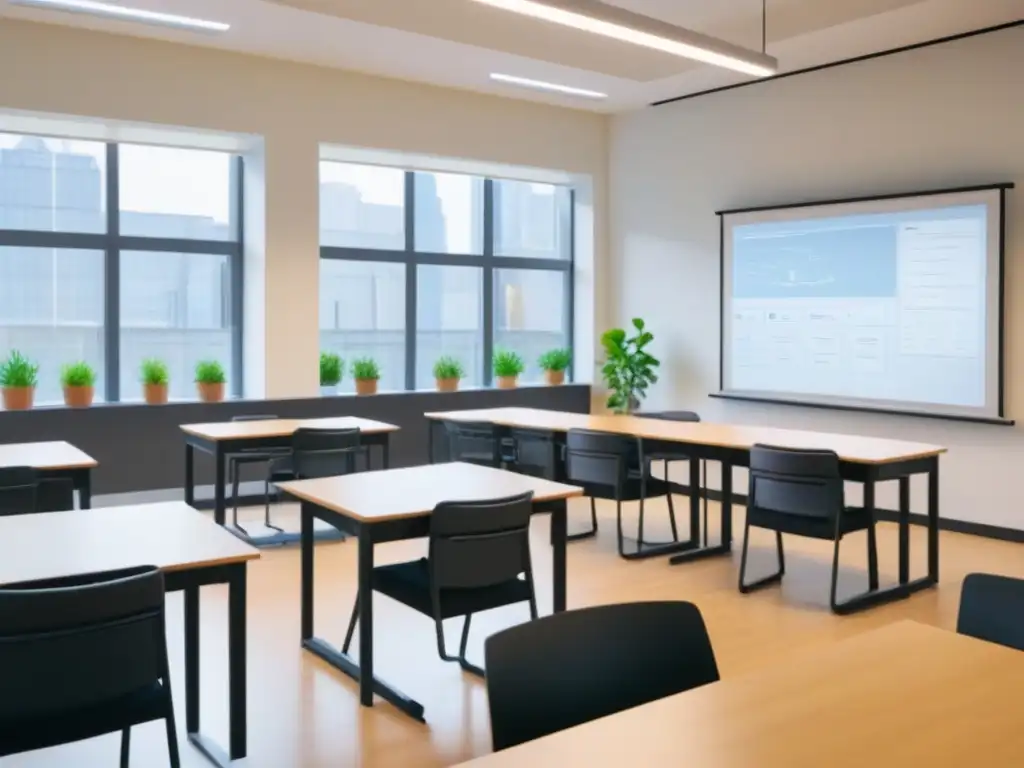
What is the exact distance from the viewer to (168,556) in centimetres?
271

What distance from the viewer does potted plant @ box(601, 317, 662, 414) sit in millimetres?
8156

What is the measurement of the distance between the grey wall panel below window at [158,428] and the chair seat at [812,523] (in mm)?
3561

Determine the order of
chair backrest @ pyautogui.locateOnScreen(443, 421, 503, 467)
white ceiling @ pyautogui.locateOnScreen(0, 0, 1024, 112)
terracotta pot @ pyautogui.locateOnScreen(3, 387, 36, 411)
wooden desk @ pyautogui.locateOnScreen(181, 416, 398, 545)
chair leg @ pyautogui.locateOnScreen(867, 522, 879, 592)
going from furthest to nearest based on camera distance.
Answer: chair backrest @ pyautogui.locateOnScreen(443, 421, 503, 467) < terracotta pot @ pyautogui.locateOnScreen(3, 387, 36, 411) < white ceiling @ pyautogui.locateOnScreen(0, 0, 1024, 112) < wooden desk @ pyautogui.locateOnScreen(181, 416, 398, 545) < chair leg @ pyautogui.locateOnScreen(867, 522, 879, 592)

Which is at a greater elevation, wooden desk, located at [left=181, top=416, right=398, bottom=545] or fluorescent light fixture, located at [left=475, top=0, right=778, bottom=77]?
fluorescent light fixture, located at [left=475, top=0, right=778, bottom=77]

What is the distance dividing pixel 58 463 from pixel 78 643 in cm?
256

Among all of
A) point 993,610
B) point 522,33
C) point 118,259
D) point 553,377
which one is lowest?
point 993,610

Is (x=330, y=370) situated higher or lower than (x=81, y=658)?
higher

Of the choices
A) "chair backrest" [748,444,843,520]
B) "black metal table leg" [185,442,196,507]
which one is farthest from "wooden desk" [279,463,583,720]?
"black metal table leg" [185,442,196,507]

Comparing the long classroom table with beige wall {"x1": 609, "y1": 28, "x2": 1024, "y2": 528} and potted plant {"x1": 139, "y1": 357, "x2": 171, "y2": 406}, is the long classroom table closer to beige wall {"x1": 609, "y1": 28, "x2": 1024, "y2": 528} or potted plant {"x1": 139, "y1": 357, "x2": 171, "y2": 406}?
beige wall {"x1": 609, "y1": 28, "x2": 1024, "y2": 528}

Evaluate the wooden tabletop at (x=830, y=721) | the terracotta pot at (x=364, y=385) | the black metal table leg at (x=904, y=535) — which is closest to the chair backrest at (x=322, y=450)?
the terracotta pot at (x=364, y=385)


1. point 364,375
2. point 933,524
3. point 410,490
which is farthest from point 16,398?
point 933,524

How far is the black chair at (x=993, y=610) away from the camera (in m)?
2.05

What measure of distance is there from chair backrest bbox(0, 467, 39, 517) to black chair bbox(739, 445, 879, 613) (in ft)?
10.9

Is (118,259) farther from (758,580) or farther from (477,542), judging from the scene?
(758,580)
